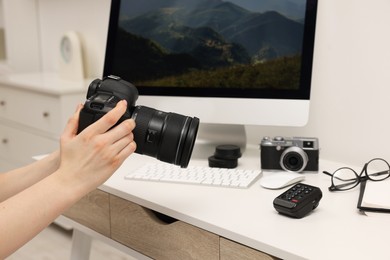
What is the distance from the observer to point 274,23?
120 centimetres

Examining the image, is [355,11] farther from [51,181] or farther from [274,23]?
[51,181]

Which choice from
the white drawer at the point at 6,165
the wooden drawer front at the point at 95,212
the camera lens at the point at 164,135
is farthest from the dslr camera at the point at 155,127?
the white drawer at the point at 6,165

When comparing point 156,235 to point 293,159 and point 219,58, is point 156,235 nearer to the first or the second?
point 293,159

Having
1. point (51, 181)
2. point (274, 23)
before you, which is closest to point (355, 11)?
point (274, 23)

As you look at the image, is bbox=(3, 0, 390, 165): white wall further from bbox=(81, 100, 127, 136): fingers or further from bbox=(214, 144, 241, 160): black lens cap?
bbox=(81, 100, 127, 136): fingers

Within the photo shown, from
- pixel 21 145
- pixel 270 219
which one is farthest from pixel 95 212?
pixel 21 145

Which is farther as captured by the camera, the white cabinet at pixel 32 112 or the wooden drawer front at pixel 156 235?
the white cabinet at pixel 32 112

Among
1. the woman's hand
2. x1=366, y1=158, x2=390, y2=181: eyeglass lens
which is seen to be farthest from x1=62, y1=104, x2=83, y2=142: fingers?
x1=366, y1=158, x2=390, y2=181: eyeglass lens

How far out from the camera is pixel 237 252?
85 centimetres

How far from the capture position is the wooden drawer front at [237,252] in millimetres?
815

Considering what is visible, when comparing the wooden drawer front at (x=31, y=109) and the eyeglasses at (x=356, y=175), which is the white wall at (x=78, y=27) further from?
the eyeglasses at (x=356, y=175)

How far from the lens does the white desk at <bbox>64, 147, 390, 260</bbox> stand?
78 centimetres

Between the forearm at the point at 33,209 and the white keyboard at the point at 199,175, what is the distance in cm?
31

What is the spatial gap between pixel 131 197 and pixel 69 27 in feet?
5.24
